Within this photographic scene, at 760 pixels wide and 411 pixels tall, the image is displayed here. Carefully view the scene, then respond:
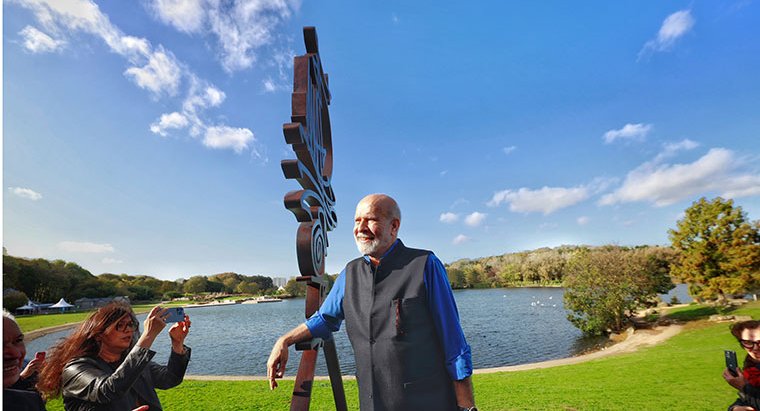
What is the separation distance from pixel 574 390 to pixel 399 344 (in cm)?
690

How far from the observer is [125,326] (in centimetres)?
160

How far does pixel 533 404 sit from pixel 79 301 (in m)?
45.5

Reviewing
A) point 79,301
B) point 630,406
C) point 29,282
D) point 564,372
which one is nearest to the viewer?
point 630,406

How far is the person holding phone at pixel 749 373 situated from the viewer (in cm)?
202

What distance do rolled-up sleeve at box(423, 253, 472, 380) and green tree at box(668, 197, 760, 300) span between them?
19361mm

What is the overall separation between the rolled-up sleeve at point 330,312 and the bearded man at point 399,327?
0.37 feet

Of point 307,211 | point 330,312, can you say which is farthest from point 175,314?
point 307,211

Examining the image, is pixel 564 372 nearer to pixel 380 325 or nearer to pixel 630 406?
pixel 630 406

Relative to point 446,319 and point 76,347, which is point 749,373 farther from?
point 76,347

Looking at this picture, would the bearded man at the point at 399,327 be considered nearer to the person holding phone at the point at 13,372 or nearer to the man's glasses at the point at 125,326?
the man's glasses at the point at 125,326

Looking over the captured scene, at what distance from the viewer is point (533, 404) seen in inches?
230

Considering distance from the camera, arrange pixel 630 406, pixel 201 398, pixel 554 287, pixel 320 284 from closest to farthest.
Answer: pixel 320 284, pixel 630 406, pixel 201 398, pixel 554 287

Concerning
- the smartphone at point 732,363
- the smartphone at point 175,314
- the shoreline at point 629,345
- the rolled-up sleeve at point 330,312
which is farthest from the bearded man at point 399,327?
the shoreline at point 629,345

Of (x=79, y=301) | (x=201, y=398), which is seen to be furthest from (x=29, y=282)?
(x=201, y=398)
